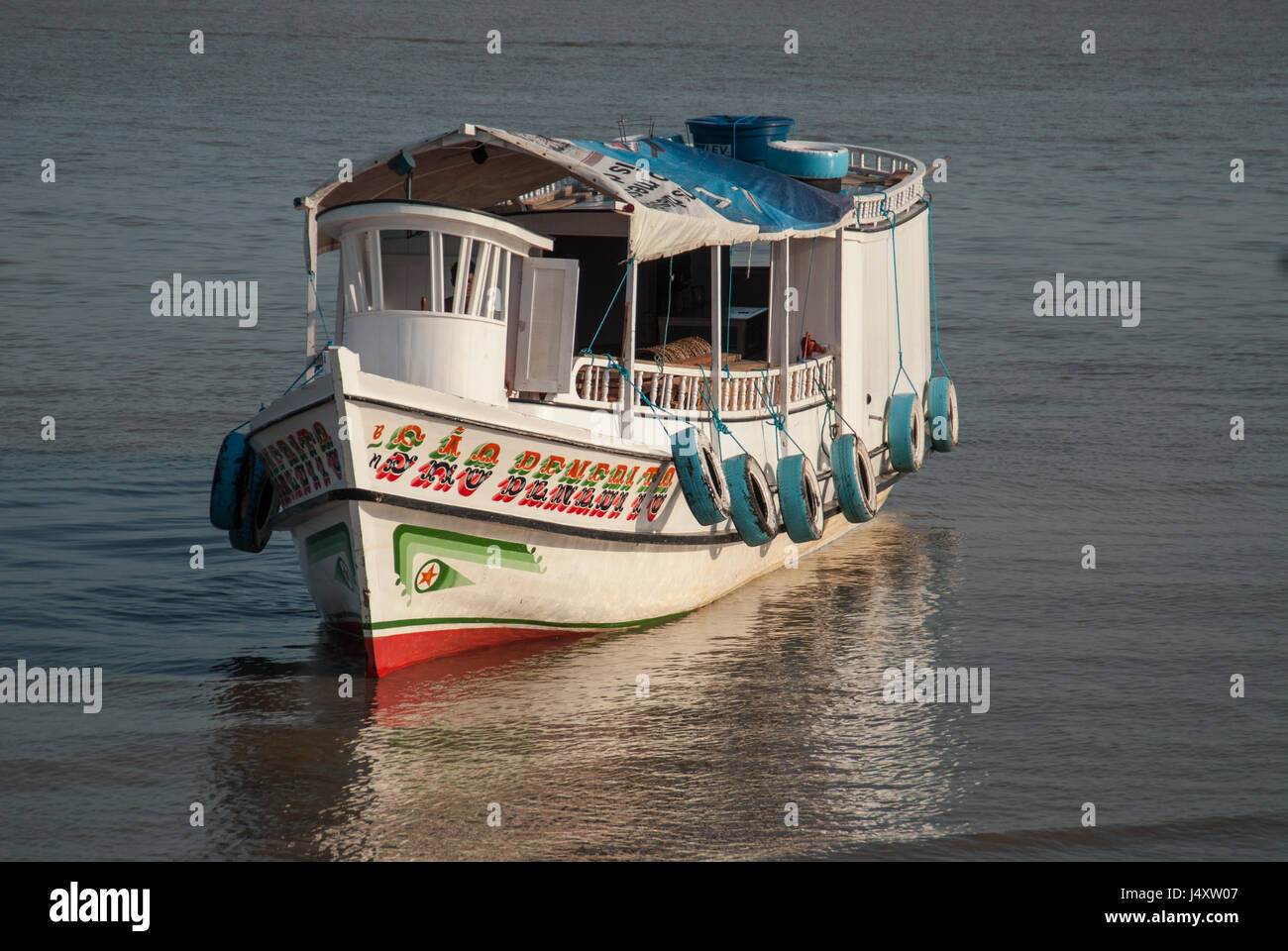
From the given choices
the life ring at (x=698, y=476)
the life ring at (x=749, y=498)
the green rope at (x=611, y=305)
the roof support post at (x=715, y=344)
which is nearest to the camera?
the green rope at (x=611, y=305)

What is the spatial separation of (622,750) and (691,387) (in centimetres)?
330

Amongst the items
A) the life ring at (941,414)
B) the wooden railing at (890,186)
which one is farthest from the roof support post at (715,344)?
the life ring at (941,414)

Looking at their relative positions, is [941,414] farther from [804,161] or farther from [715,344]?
[715,344]

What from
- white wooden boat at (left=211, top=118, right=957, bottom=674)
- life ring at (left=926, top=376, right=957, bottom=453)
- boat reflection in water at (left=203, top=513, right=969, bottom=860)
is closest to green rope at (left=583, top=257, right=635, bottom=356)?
white wooden boat at (left=211, top=118, right=957, bottom=674)

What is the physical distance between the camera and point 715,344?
1234 centimetres

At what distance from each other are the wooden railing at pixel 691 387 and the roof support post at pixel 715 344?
0.26 ft

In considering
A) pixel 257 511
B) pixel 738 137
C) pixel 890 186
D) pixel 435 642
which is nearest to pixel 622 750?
pixel 435 642

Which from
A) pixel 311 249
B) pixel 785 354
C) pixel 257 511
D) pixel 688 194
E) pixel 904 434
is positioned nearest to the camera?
pixel 311 249

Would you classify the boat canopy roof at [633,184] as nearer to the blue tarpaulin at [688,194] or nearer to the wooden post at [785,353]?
the blue tarpaulin at [688,194]

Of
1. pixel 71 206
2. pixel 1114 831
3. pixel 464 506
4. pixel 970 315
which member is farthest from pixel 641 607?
pixel 71 206

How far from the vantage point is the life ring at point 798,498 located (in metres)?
13.0

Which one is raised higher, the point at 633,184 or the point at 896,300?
the point at 633,184

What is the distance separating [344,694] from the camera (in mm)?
11031

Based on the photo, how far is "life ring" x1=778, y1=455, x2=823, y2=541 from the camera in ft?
42.7
